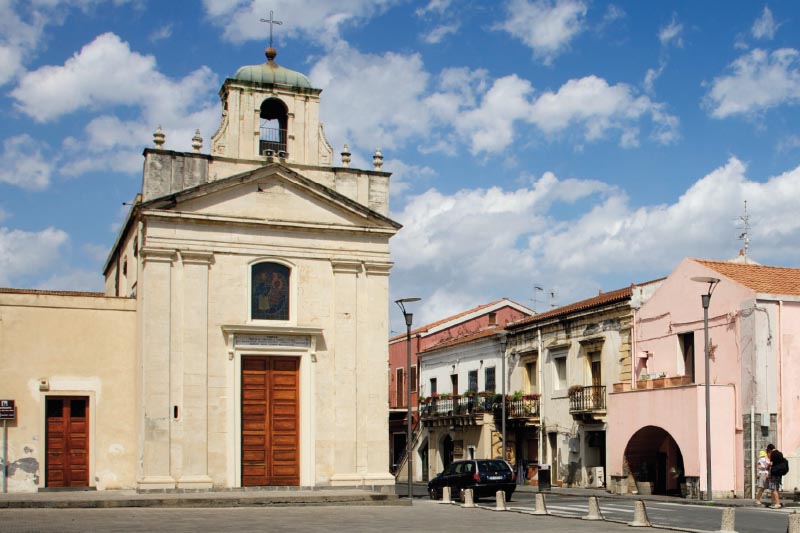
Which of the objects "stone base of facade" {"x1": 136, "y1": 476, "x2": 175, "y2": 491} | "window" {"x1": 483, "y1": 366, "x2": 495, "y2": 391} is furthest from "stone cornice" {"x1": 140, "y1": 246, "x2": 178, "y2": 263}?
"window" {"x1": 483, "y1": 366, "x2": 495, "y2": 391}

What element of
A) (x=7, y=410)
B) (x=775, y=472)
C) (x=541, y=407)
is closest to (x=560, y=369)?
(x=541, y=407)

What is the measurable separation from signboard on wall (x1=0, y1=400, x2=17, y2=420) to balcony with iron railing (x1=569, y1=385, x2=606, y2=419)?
20.2 meters

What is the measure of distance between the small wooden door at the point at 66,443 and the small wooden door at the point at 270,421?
13.5 ft

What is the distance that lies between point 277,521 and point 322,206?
11.5 meters

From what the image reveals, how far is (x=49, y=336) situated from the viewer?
27516 millimetres

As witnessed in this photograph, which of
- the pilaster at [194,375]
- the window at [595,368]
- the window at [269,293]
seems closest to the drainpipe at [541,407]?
the window at [595,368]

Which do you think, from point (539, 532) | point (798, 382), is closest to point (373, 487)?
point (539, 532)

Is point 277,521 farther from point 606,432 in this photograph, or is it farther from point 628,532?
point 606,432

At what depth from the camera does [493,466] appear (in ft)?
103

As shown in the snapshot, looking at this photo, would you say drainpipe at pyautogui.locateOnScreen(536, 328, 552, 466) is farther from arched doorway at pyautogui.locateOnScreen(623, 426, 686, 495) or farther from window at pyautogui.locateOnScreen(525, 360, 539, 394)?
arched doorway at pyautogui.locateOnScreen(623, 426, 686, 495)

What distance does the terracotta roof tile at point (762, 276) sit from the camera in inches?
1248

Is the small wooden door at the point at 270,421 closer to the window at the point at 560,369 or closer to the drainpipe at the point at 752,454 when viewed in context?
the drainpipe at the point at 752,454

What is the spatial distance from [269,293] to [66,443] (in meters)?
6.50

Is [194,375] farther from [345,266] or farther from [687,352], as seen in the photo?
[687,352]
